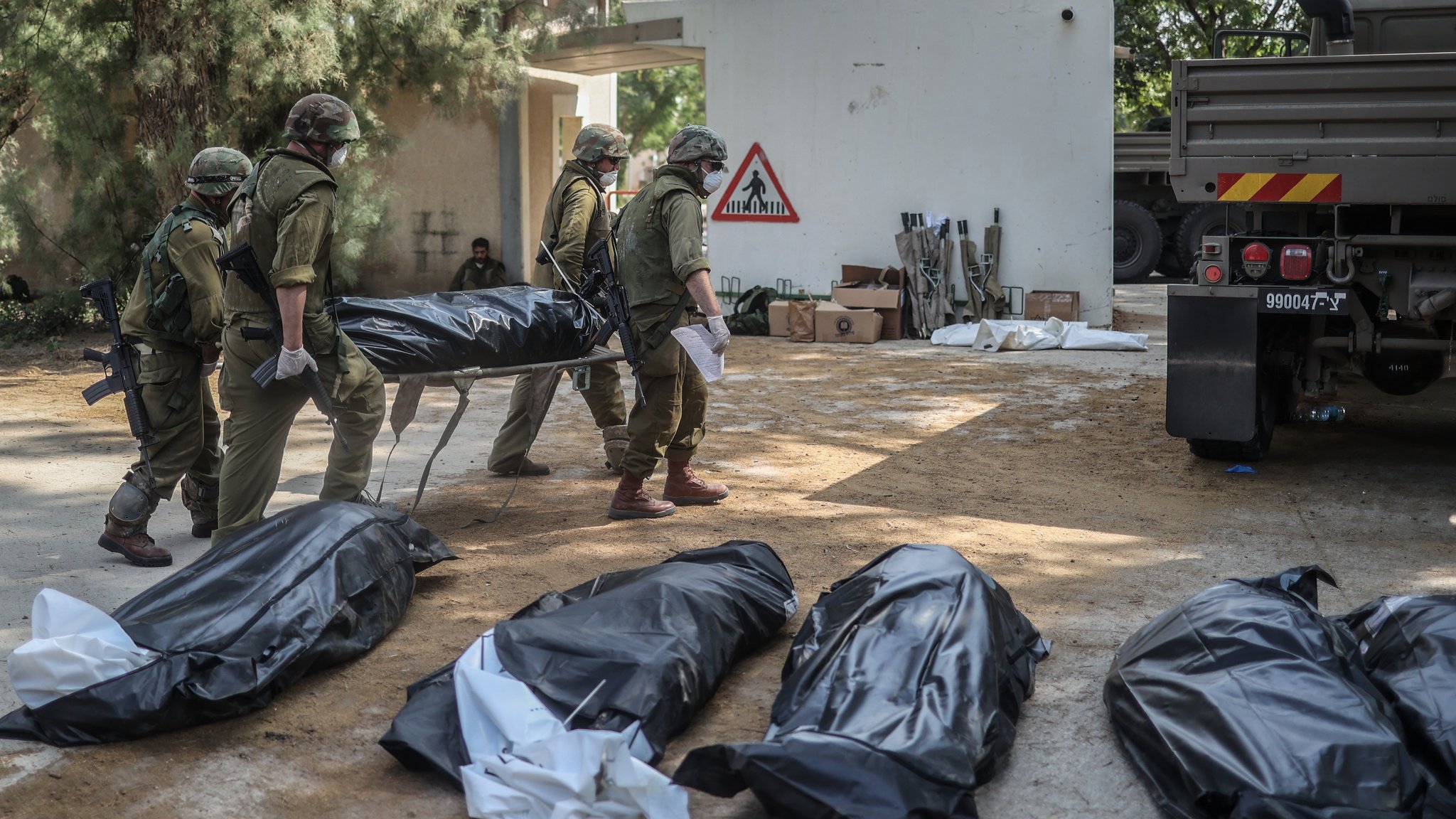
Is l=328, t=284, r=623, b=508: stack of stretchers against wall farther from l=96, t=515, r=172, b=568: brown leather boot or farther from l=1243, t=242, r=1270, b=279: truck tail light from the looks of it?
Result: l=1243, t=242, r=1270, b=279: truck tail light

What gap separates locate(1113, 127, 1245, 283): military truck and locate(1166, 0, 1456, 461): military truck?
10163 mm

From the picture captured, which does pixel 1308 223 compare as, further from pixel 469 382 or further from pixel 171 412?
pixel 171 412

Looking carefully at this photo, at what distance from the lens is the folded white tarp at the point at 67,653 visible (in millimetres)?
3266

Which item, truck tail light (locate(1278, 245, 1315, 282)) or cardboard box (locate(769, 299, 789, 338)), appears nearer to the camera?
truck tail light (locate(1278, 245, 1315, 282))

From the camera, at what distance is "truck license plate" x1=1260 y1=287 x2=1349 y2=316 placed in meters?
5.72

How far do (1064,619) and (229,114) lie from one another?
830 cm

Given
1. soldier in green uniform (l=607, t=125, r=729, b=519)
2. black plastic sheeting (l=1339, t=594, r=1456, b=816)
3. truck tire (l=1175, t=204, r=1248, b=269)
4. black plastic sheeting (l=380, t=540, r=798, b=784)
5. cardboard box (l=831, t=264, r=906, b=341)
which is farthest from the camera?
truck tire (l=1175, t=204, r=1248, b=269)

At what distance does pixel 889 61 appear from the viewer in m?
12.8

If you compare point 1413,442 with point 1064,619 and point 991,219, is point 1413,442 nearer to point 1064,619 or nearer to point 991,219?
point 1064,619

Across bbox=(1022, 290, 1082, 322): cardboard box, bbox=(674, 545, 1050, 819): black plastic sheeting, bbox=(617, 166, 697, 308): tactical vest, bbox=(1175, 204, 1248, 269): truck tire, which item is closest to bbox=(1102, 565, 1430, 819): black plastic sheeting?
bbox=(674, 545, 1050, 819): black plastic sheeting

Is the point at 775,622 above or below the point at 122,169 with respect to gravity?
below

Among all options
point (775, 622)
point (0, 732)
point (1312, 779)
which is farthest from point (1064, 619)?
point (0, 732)

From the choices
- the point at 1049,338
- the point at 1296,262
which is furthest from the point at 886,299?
the point at 1296,262

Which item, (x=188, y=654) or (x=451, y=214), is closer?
(x=188, y=654)
